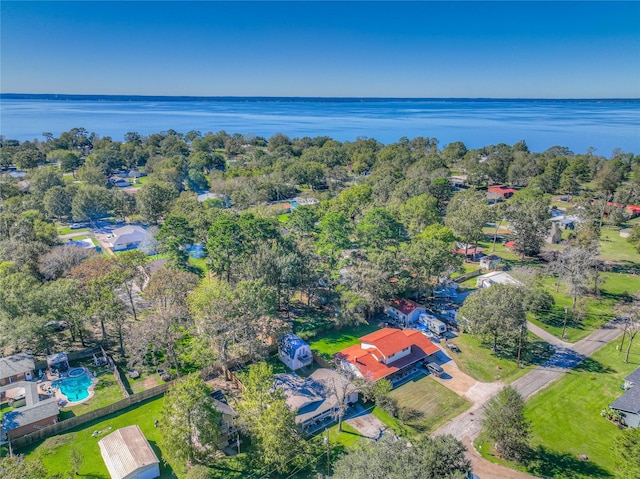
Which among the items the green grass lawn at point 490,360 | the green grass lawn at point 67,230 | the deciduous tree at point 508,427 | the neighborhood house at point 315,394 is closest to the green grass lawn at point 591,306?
the green grass lawn at point 490,360

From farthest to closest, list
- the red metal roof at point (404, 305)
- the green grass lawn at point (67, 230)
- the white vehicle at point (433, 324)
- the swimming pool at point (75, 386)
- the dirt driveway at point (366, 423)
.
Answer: the green grass lawn at point (67, 230) → the red metal roof at point (404, 305) → the white vehicle at point (433, 324) → the swimming pool at point (75, 386) → the dirt driveway at point (366, 423)

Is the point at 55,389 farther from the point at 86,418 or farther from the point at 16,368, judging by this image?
the point at 86,418

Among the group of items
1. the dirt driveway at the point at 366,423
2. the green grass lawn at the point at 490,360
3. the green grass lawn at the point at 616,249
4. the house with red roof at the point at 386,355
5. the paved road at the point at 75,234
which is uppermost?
the green grass lawn at the point at 616,249

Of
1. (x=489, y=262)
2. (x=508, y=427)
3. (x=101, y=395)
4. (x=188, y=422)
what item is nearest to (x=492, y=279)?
(x=489, y=262)

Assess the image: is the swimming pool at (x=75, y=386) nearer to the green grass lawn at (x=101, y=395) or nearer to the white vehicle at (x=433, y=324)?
the green grass lawn at (x=101, y=395)

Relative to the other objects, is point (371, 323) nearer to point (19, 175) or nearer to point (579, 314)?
point (579, 314)

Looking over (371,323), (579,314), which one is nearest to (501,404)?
(371,323)
